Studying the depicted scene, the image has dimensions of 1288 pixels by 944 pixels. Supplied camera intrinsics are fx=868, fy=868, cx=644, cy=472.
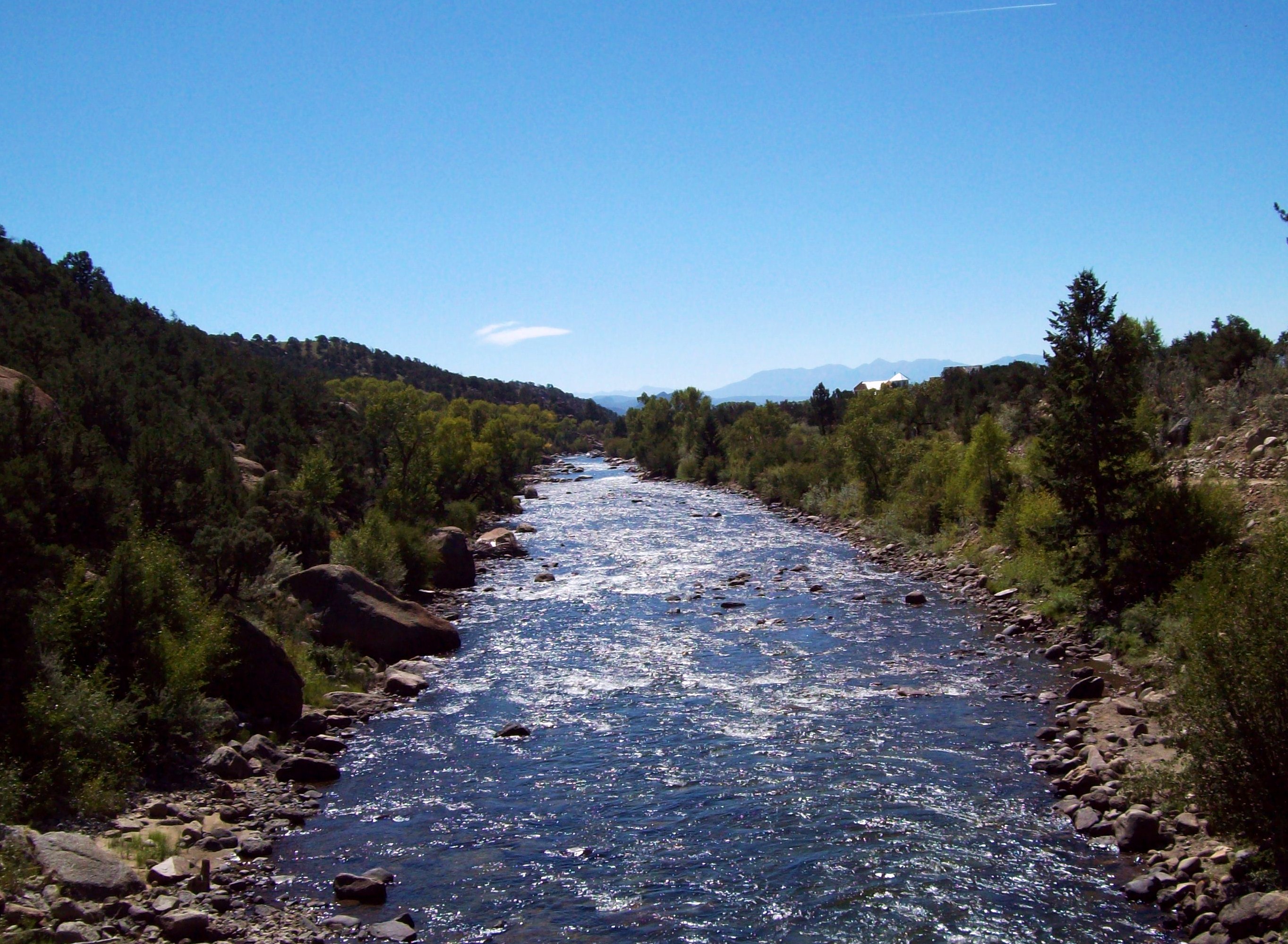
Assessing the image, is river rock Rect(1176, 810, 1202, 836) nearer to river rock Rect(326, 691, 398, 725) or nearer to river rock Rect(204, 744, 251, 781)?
river rock Rect(204, 744, 251, 781)

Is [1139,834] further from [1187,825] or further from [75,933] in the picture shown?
[75,933]

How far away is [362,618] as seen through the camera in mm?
26203

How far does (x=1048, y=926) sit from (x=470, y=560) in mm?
32166

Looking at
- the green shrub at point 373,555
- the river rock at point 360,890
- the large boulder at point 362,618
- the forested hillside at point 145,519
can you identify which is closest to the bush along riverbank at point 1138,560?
the river rock at point 360,890

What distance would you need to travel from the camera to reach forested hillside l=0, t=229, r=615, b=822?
14.5m

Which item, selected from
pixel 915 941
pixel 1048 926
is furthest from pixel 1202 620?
pixel 915 941

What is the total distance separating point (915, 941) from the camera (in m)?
11.6

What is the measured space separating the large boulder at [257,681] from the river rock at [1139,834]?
17057 millimetres

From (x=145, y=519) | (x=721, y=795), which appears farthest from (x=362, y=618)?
(x=721, y=795)

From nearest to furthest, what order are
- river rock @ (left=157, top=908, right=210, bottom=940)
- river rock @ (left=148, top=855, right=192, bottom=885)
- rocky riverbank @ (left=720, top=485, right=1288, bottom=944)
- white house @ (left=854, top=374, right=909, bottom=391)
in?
river rock @ (left=157, top=908, right=210, bottom=940)
rocky riverbank @ (left=720, top=485, right=1288, bottom=944)
river rock @ (left=148, top=855, right=192, bottom=885)
white house @ (left=854, top=374, right=909, bottom=391)

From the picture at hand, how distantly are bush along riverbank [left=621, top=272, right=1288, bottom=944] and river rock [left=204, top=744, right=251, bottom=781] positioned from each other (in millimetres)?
15302

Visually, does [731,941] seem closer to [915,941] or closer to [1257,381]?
Result: [915,941]

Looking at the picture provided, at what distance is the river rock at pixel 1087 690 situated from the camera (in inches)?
821

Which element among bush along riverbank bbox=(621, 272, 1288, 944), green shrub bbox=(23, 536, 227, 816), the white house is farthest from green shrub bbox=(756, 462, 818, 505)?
green shrub bbox=(23, 536, 227, 816)
